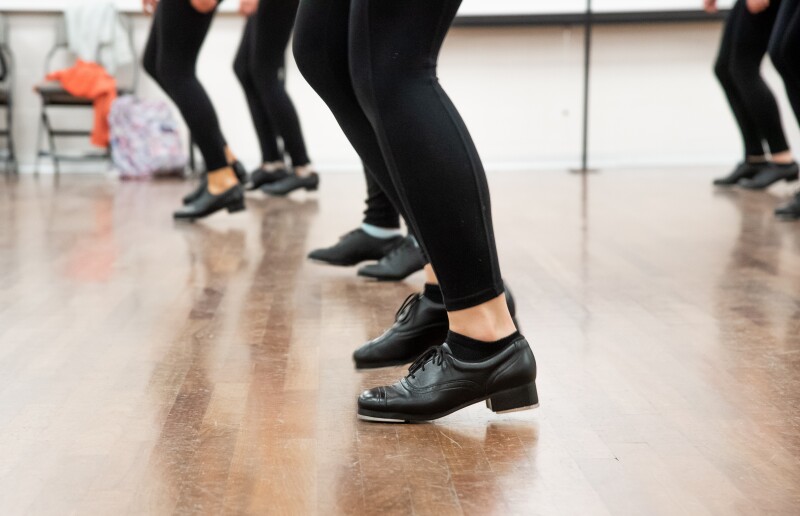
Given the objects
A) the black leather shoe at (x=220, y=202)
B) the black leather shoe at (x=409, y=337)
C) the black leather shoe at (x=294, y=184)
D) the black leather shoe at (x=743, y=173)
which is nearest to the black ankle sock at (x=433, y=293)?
the black leather shoe at (x=409, y=337)

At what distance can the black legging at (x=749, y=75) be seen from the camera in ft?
12.9

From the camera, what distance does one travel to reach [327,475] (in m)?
1.12

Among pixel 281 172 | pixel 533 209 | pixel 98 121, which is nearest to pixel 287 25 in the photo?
pixel 281 172

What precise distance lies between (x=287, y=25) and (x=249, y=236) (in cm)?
97

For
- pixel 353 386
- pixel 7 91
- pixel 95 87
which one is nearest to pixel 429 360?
pixel 353 386

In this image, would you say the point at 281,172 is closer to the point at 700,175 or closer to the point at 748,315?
the point at 700,175

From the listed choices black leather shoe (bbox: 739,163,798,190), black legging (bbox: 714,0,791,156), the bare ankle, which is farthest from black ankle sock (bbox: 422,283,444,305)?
black leather shoe (bbox: 739,163,798,190)

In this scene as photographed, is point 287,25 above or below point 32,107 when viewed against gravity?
above

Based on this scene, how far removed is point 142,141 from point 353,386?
418 cm

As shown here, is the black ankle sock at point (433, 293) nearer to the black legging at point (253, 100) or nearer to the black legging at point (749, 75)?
the black legging at point (253, 100)

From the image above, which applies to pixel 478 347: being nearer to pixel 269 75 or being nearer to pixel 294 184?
pixel 269 75

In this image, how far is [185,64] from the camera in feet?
10.3

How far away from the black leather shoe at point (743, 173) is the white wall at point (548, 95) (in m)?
1.43

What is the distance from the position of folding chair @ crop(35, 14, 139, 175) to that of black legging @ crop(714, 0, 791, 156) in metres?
3.14
